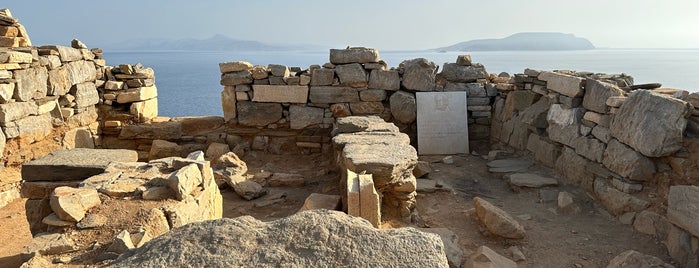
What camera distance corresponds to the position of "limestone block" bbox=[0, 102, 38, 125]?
22.2ft

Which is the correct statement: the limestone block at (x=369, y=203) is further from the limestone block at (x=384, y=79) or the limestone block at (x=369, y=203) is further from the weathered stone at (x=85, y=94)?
the weathered stone at (x=85, y=94)

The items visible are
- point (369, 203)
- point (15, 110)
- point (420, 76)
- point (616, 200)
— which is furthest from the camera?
point (420, 76)

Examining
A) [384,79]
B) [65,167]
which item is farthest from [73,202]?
[384,79]

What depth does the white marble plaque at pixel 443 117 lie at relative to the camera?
9.35 meters

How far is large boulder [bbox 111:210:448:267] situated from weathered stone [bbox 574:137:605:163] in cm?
473

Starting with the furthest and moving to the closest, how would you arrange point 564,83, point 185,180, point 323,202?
1. point 564,83
2. point 323,202
3. point 185,180

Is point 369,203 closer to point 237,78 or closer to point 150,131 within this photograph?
point 237,78

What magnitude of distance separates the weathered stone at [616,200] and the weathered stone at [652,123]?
1.86 feet

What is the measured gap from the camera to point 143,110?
31.4 ft

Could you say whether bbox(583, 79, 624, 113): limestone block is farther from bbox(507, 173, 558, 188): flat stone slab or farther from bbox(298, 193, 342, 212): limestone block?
bbox(298, 193, 342, 212): limestone block

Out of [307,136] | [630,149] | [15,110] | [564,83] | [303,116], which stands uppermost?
[564,83]

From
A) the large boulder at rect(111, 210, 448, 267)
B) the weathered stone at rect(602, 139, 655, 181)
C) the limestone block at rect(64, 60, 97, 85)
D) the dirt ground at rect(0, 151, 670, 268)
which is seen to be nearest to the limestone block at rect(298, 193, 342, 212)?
the dirt ground at rect(0, 151, 670, 268)

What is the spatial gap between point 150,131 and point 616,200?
26.2 feet

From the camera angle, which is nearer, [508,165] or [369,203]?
[369,203]
